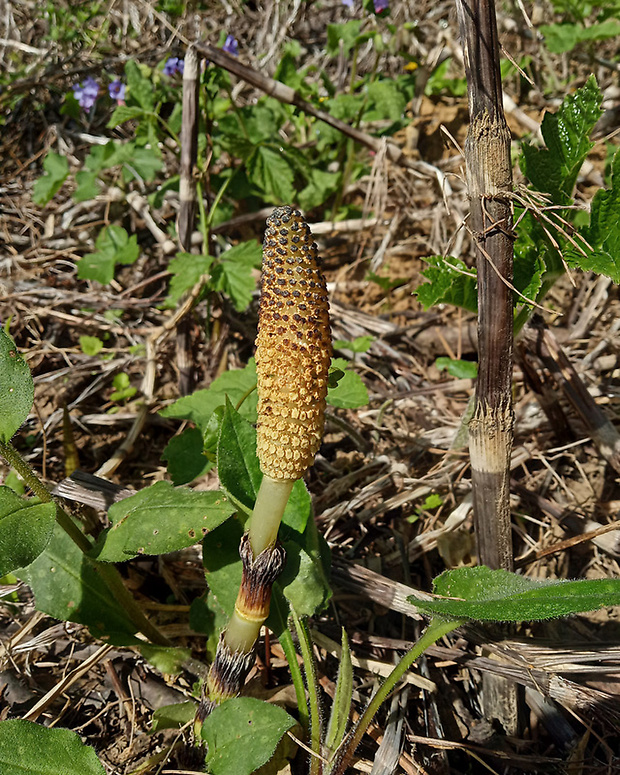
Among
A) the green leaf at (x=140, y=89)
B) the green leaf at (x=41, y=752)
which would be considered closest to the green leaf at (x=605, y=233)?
the green leaf at (x=41, y=752)

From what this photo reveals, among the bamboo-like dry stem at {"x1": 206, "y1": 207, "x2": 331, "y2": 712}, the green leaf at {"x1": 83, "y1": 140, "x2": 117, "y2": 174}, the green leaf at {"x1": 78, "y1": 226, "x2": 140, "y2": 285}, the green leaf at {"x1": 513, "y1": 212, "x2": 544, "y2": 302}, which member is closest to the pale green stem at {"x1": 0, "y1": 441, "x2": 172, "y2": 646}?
the bamboo-like dry stem at {"x1": 206, "y1": 207, "x2": 331, "y2": 712}

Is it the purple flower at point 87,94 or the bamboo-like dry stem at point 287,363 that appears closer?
the bamboo-like dry stem at point 287,363

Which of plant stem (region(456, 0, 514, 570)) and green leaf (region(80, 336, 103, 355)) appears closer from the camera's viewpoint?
plant stem (region(456, 0, 514, 570))

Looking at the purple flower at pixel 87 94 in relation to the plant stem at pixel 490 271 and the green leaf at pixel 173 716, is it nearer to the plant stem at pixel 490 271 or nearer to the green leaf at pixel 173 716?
the plant stem at pixel 490 271

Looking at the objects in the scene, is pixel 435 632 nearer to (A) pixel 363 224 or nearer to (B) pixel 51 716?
(B) pixel 51 716

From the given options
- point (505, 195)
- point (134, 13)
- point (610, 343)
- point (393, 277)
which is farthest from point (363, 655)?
point (134, 13)

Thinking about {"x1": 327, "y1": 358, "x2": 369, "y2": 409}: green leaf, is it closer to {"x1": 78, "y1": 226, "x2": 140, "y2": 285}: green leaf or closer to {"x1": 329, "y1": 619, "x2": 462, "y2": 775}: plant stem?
{"x1": 329, "y1": 619, "x2": 462, "y2": 775}: plant stem
